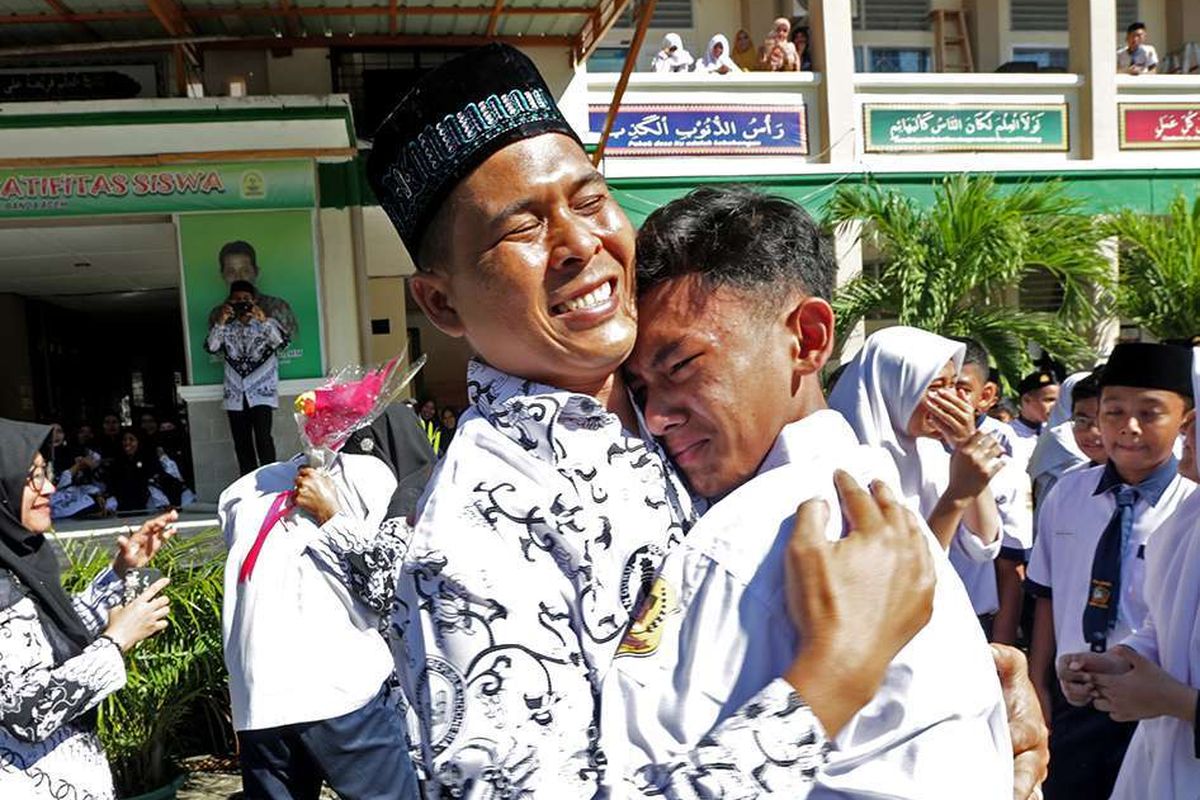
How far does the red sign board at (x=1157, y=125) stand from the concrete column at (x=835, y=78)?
3.61m

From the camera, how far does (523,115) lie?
53.6 inches

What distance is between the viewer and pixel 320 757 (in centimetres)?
387

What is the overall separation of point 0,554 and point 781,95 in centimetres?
1140

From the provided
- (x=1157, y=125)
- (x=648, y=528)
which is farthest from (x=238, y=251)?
(x=1157, y=125)

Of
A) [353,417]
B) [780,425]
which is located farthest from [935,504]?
[780,425]

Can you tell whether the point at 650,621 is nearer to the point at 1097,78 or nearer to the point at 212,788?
the point at 212,788

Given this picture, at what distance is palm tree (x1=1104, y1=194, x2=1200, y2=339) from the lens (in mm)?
11711

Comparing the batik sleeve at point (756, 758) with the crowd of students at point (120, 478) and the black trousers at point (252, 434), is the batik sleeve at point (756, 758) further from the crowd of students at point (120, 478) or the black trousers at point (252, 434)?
the crowd of students at point (120, 478)

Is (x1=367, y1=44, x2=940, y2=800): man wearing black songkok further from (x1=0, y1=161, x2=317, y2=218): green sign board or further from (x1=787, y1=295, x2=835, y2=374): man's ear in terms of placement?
(x1=0, y1=161, x2=317, y2=218): green sign board

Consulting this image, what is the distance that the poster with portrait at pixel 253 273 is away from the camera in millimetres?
9742

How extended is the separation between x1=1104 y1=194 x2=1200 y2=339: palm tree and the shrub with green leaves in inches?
390

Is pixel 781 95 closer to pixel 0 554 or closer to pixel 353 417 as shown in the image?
pixel 353 417

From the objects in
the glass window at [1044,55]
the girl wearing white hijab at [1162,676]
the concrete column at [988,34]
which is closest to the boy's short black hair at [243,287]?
the girl wearing white hijab at [1162,676]

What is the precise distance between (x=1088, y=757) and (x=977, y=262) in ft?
26.0
